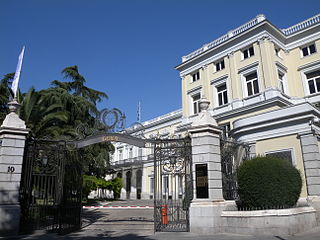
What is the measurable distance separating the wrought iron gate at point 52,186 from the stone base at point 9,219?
1.68 feet

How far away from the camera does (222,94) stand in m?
28.0

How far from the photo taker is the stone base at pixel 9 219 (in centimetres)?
910

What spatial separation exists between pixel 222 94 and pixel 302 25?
932 centimetres

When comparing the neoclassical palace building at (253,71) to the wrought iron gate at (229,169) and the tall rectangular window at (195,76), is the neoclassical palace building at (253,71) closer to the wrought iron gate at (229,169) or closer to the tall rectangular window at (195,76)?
the tall rectangular window at (195,76)

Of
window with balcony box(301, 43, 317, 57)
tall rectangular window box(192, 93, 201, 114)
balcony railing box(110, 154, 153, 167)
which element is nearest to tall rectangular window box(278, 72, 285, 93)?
window with balcony box(301, 43, 317, 57)

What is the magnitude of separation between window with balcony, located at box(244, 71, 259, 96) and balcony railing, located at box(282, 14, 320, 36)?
17.7ft

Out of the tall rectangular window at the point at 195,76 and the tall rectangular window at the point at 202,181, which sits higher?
the tall rectangular window at the point at 195,76

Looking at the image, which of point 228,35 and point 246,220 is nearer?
point 246,220

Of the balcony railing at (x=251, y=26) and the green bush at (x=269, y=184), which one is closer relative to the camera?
the green bush at (x=269, y=184)

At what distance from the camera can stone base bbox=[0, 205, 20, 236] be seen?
29.9 feet

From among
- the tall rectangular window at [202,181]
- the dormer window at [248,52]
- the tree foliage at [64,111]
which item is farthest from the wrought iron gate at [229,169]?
the dormer window at [248,52]

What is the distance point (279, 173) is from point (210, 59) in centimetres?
2129

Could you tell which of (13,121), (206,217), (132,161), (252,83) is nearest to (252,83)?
(252,83)

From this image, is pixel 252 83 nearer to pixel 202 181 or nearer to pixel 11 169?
pixel 202 181
